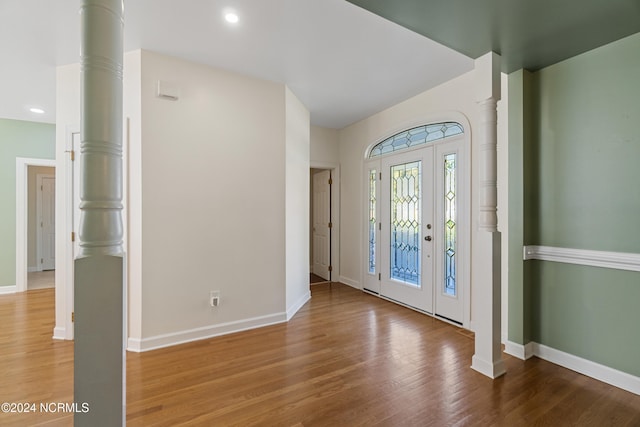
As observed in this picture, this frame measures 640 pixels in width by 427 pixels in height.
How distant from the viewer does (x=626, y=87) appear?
221cm

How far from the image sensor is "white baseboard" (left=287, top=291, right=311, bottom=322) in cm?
366

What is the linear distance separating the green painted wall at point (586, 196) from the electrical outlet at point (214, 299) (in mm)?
3009

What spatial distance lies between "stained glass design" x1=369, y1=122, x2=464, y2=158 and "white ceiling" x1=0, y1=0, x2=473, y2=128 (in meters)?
0.49

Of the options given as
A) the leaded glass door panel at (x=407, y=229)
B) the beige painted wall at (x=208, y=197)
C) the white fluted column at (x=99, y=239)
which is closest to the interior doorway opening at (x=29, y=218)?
the beige painted wall at (x=208, y=197)

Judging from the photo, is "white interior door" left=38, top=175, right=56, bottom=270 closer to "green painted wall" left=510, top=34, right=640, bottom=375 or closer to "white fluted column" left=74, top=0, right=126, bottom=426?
"white fluted column" left=74, top=0, right=126, bottom=426

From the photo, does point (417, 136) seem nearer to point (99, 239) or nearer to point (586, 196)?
point (586, 196)

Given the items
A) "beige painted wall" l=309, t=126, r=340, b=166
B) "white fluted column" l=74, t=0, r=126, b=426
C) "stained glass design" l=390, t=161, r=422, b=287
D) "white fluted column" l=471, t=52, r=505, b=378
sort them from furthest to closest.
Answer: "beige painted wall" l=309, t=126, r=340, b=166 → "stained glass design" l=390, t=161, r=422, b=287 → "white fluted column" l=471, t=52, r=505, b=378 → "white fluted column" l=74, t=0, r=126, b=426

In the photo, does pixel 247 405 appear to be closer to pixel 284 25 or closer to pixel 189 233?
pixel 189 233

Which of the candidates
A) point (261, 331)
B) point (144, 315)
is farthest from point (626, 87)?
point (144, 315)

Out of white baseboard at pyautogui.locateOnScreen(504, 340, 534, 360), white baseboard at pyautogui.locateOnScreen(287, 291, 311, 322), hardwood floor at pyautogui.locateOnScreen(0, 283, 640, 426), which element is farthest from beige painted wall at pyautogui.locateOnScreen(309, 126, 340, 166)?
white baseboard at pyautogui.locateOnScreen(504, 340, 534, 360)

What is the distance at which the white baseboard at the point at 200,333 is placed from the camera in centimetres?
276

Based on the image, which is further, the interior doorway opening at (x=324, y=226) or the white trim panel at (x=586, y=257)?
the interior doorway opening at (x=324, y=226)

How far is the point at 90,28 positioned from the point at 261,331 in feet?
9.67

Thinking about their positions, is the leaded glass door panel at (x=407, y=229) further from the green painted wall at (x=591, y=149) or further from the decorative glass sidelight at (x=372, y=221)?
the green painted wall at (x=591, y=149)
